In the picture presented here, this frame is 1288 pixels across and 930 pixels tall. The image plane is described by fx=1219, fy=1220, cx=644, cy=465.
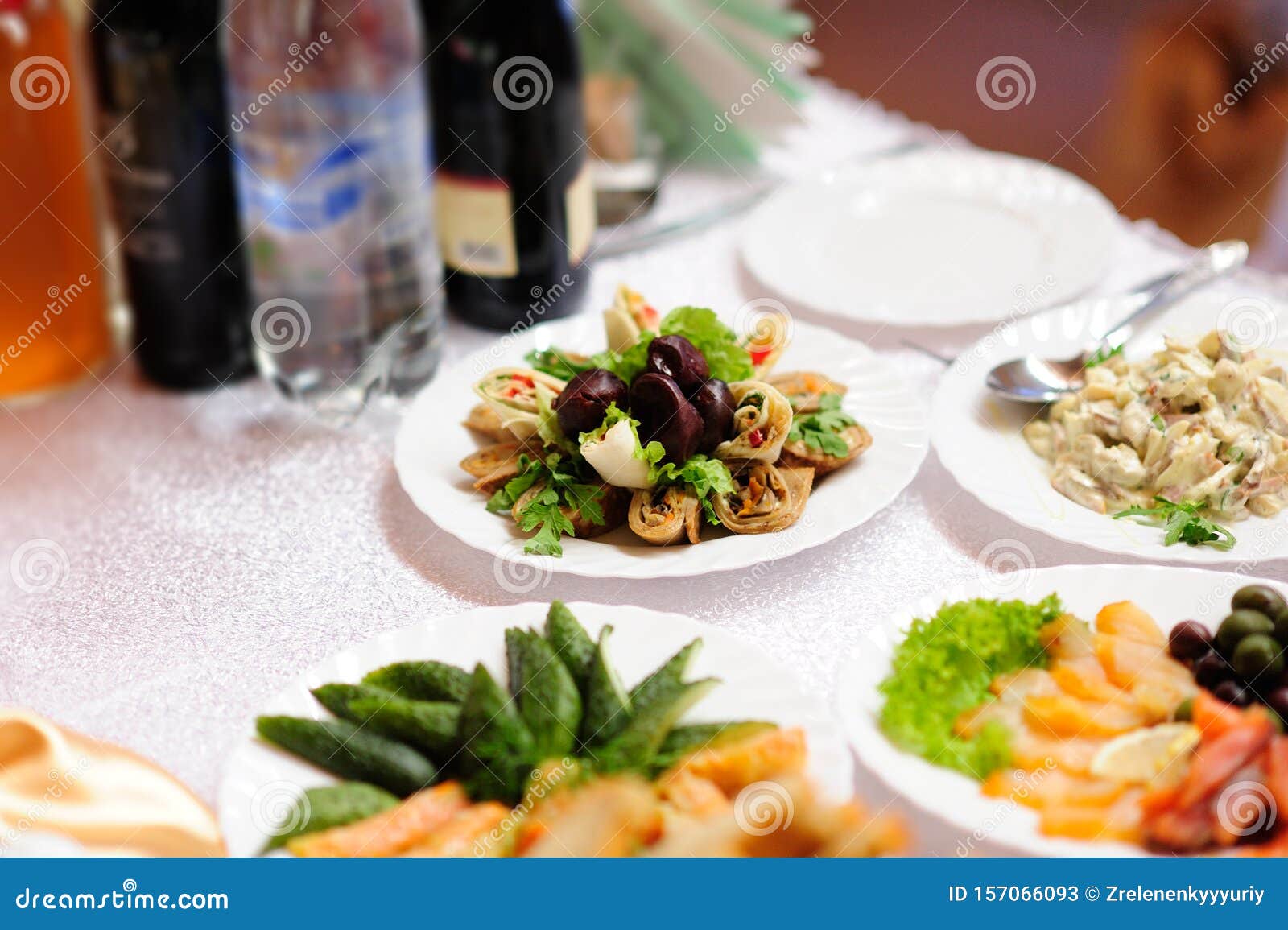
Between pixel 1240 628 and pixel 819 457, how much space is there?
0.44m

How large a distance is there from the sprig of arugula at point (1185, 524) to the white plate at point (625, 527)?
0.76 feet

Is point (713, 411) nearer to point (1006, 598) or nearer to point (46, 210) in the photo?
point (1006, 598)

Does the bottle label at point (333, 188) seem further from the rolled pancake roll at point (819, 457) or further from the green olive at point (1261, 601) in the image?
the green olive at point (1261, 601)

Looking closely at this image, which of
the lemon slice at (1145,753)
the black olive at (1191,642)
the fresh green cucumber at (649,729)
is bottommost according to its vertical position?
the fresh green cucumber at (649,729)

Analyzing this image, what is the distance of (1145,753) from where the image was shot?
2.94ft

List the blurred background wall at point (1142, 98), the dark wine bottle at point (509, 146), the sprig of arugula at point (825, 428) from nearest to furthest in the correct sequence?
the sprig of arugula at point (825, 428)
the dark wine bottle at point (509, 146)
the blurred background wall at point (1142, 98)

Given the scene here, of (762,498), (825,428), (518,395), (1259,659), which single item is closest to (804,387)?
(825,428)

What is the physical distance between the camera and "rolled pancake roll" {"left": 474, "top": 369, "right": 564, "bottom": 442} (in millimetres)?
1295

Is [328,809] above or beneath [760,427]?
beneath

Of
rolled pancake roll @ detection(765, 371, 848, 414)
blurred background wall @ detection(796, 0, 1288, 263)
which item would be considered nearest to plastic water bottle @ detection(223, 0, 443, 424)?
rolled pancake roll @ detection(765, 371, 848, 414)

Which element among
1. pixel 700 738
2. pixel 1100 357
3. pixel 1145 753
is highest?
pixel 1100 357

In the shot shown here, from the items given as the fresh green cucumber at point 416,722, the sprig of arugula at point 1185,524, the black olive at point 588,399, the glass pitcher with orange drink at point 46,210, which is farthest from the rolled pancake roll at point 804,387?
the glass pitcher with orange drink at point 46,210

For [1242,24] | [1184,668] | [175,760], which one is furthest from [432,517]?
[1242,24]

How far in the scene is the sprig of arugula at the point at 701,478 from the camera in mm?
1198
